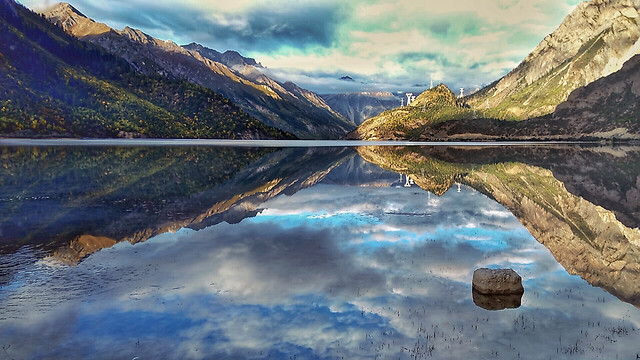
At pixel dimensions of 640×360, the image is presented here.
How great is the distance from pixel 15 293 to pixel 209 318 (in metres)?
8.17

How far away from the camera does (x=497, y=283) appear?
16766 millimetres

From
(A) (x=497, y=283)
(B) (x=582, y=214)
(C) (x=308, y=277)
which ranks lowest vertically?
(C) (x=308, y=277)

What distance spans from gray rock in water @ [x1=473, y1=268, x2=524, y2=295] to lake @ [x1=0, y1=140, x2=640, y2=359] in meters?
0.45

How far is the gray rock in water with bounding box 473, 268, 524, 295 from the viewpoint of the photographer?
658 inches

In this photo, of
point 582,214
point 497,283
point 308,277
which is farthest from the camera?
point 582,214

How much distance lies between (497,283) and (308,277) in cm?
812

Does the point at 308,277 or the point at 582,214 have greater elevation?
the point at 582,214

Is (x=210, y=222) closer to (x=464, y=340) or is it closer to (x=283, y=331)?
(x=283, y=331)

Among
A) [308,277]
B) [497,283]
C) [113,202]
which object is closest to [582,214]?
[497,283]

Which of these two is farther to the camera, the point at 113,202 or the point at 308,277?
the point at 113,202

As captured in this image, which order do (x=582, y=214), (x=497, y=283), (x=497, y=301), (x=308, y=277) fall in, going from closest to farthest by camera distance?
(x=497, y=301) < (x=497, y=283) < (x=308, y=277) < (x=582, y=214)

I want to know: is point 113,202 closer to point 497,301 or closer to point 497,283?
point 497,283

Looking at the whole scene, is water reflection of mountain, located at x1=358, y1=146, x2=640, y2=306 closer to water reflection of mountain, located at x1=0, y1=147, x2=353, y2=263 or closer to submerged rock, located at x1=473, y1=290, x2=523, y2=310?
submerged rock, located at x1=473, y1=290, x2=523, y2=310

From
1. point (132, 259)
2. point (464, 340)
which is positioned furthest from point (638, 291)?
point (132, 259)
